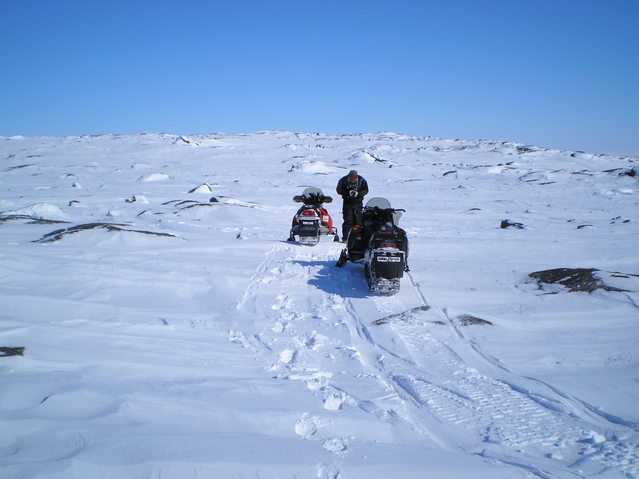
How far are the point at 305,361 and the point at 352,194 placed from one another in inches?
225

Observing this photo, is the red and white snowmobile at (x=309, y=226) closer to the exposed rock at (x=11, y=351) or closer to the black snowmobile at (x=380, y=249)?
the black snowmobile at (x=380, y=249)

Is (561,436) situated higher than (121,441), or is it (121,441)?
(121,441)

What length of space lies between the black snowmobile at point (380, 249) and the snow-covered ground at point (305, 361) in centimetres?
31

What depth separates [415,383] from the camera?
346 centimetres

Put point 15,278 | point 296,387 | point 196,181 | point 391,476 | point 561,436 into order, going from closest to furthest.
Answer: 1. point 391,476
2. point 561,436
3. point 296,387
4. point 15,278
5. point 196,181

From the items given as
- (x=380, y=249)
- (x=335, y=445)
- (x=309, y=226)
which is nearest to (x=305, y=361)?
(x=335, y=445)

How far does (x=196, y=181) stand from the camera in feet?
90.4

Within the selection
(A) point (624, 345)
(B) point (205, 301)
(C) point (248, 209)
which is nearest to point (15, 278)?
(B) point (205, 301)

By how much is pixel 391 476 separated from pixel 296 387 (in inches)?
48.4

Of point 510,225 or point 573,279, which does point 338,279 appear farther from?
point 510,225

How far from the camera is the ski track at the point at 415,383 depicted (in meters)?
2.56

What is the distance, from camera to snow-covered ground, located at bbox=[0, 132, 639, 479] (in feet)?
7.58

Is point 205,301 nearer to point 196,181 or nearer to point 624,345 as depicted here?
point 624,345

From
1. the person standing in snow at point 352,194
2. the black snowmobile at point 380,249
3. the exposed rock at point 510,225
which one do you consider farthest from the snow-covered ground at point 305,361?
the exposed rock at point 510,225
